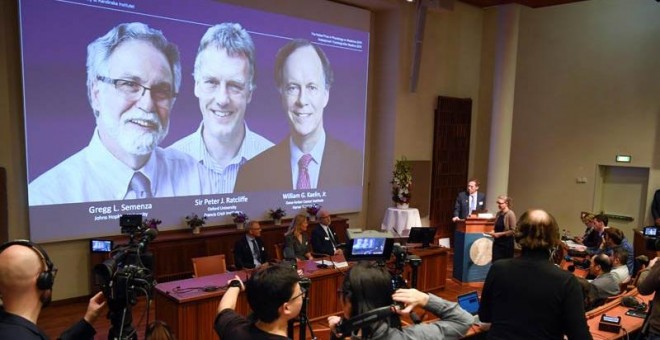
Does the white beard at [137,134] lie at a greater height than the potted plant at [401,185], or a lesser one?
greater

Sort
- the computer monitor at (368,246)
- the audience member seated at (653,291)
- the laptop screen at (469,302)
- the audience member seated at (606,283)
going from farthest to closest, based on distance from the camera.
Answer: the computer monitor at (368,246), the audience member seated at (606,283), the laptop screen at (469,302), the audience member seated at (653,291)

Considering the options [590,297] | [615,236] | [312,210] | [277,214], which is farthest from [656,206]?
[277,214]

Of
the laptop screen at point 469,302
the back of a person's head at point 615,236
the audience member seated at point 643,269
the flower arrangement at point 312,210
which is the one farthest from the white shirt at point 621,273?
the flower arrangement at point 312,210

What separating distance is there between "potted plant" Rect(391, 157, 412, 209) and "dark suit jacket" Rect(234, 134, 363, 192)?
0.68 metres

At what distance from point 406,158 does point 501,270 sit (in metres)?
6.86

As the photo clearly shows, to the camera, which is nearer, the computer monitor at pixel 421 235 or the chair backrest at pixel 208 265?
the chair backrest at pixel 208 265

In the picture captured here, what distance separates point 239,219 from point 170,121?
1.72 meters

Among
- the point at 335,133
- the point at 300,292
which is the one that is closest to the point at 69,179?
the point at 335,133

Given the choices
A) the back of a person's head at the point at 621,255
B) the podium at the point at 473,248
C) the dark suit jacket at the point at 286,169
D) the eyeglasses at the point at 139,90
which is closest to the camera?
the back of a person's head at the point at 621,255

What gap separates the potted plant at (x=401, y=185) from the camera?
8461 mm

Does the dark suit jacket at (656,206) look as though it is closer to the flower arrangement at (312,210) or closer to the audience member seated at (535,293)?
the flower arrangement at (312,210)

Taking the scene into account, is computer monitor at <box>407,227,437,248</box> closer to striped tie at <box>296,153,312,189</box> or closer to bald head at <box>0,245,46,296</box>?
striped tie at <box>296,153,312,189</box>

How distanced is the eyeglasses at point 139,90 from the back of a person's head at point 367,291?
16.8 ft

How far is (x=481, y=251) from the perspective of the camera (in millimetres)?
6832
